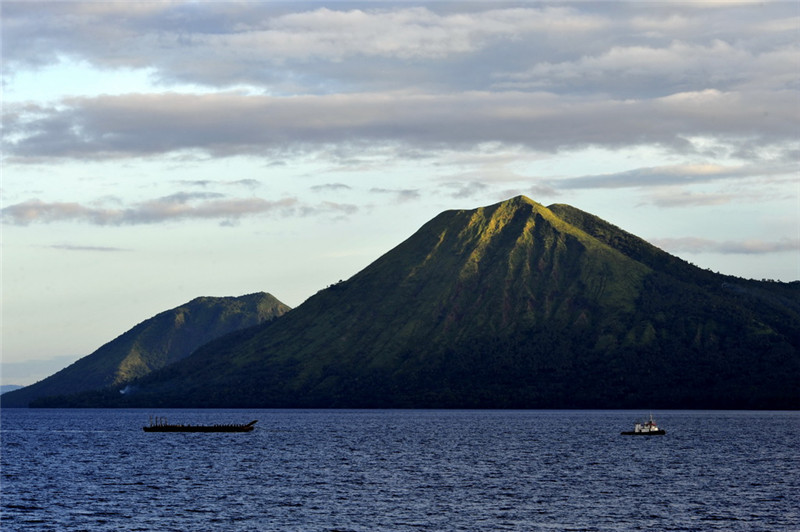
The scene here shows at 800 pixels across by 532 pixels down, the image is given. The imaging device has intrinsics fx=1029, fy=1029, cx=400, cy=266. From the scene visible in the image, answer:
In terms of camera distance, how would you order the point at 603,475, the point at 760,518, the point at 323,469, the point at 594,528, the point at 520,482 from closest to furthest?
the point at 594,528 < the point at 760,518 < the point at 520,482 < the point at 603,475 < the point at 323,469

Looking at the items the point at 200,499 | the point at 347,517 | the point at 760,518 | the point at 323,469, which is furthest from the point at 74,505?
the point at 760,518

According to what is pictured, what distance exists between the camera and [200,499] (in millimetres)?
130625

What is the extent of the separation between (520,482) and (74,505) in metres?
62.9

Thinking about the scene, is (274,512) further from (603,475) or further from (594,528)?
(603,475)

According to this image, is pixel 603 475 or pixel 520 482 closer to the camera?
pixel 520 482

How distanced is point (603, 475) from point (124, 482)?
73.8 m

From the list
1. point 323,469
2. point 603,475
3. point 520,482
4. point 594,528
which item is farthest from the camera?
point 323,469

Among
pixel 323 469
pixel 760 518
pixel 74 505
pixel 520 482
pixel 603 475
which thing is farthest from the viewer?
pixel 323 469

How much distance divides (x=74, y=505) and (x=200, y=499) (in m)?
15.3

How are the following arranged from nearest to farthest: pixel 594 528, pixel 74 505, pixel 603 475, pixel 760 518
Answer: pixel 594 528 → pixel 760 518 → pixel 74 505 → pixel 603 475

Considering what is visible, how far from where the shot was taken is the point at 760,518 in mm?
114188

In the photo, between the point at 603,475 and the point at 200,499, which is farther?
the point at 603,475

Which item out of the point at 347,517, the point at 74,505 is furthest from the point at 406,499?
the point at 74,505

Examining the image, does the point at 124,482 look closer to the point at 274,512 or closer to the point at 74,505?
the point at 74,505
